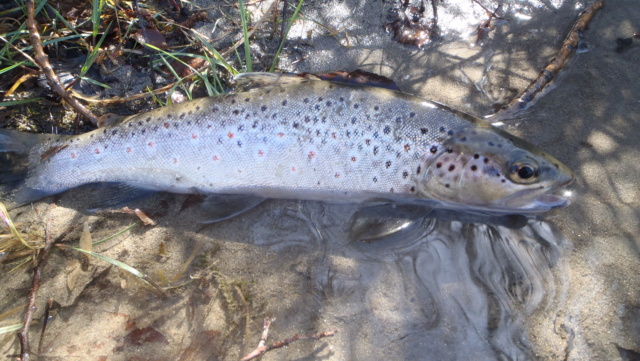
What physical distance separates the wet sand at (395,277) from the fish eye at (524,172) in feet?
1.08

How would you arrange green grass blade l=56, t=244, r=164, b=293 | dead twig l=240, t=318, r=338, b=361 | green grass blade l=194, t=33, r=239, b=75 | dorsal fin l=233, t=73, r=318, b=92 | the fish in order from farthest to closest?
1. green grass blade l=194, t=33, r=239, b=75
2. dorsal fin l=233, t=73, r=318, b=92
3. the fish
4. green grass blade l=56, t=244, r=164, b=293
5. dead twig l=240, t=318, r=338, b=361

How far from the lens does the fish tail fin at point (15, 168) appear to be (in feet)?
9.46

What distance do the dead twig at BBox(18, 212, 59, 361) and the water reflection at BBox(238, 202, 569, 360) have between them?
1.35 meters

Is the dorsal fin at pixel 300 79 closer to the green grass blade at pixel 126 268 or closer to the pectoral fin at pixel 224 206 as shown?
the pectoral fin at pixel 224 206

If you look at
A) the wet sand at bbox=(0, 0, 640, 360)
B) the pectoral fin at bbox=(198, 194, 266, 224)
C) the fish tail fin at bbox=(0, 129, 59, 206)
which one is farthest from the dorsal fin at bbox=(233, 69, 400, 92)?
the fish tail fin at bbox=(0, 129, 59, 206)

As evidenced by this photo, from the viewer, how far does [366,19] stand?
12.2 feet

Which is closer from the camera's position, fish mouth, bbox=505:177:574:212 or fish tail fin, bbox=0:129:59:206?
fish mouth, bbox=505:177:574:212

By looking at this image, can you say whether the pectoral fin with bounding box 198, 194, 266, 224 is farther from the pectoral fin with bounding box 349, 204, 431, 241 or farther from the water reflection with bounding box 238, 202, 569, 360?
the pectoral fin with bounding box 349, 204, 431, 241

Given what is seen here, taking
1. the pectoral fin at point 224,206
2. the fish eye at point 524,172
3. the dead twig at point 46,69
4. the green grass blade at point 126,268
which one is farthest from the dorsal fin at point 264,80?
the fish eye at point 524,172

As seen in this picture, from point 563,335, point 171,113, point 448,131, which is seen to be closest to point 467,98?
point 448,131

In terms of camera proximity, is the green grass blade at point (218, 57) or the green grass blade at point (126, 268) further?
the green grass blade at point (218, 57)

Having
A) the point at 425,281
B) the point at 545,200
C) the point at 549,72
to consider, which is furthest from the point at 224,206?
the point at 549,72

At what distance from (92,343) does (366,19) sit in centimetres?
329

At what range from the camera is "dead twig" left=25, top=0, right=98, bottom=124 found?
119 inches
